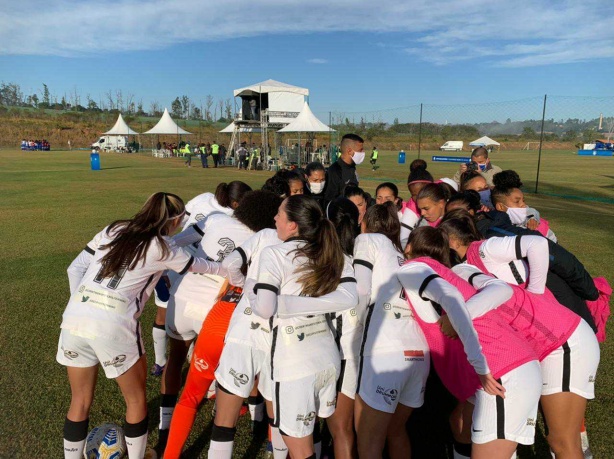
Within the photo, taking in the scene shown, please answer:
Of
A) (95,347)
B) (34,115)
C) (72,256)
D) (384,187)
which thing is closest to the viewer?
(95,347)

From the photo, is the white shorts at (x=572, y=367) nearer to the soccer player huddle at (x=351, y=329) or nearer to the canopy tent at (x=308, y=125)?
the soccer player huddle at (x=351, y=329)

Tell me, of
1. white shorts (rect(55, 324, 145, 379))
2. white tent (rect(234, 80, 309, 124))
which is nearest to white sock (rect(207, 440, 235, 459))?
white shorts (rect(55, 324, 145, 379))

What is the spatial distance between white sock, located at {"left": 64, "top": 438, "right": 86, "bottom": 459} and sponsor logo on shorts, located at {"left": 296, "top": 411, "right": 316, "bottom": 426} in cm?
156

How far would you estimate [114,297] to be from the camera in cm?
294

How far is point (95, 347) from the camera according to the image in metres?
2.88

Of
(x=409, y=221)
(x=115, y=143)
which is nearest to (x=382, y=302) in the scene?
(x=409, y=221)

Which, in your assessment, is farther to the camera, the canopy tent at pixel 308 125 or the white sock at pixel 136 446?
the canopy tent at pixel 308 125

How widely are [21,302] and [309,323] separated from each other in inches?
230

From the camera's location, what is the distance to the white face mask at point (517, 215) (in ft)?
13.8

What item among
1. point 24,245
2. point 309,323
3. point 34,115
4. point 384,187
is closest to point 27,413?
point 309,323

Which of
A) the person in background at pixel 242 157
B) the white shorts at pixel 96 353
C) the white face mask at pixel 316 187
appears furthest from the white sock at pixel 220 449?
the person in background at pixel 242 157

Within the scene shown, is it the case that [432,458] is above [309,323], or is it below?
below

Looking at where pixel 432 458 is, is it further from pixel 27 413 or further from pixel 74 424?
pixel 27 413

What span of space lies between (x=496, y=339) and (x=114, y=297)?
2339 millimetres
